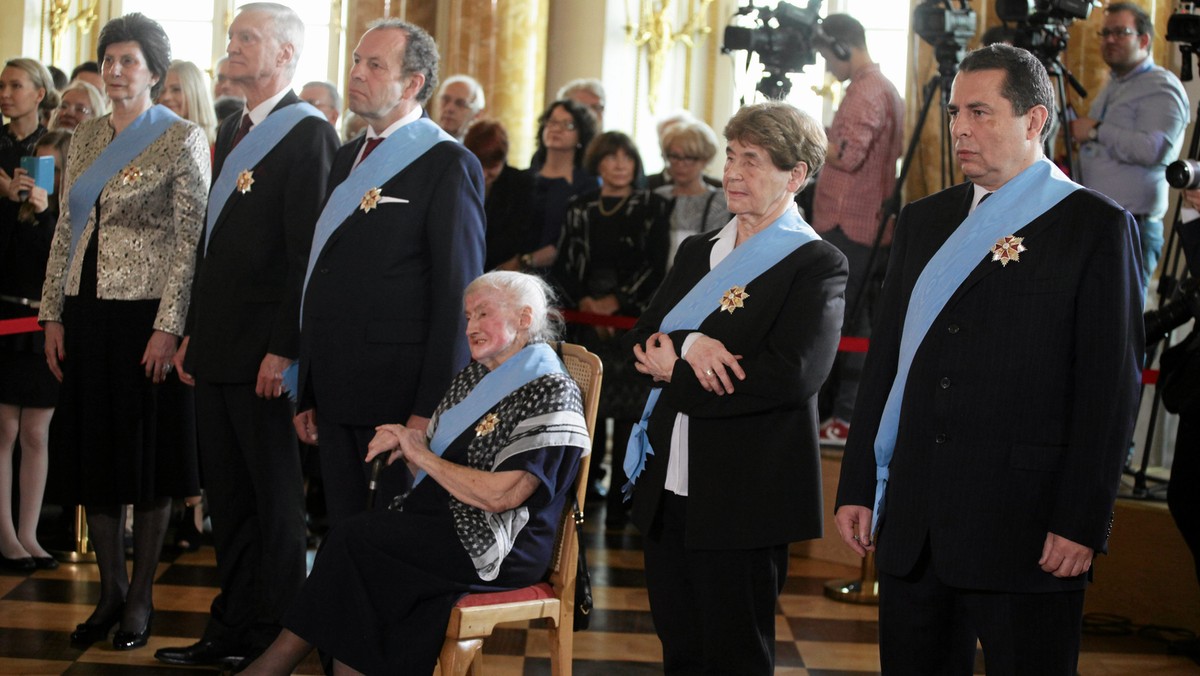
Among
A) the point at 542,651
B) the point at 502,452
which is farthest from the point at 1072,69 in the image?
the point at 502,452

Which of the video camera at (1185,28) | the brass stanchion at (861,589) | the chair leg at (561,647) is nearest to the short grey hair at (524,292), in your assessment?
the chair leg at (561,647)

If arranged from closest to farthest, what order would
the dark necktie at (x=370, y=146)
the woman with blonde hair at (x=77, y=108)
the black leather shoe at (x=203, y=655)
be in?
1. the dark necktie at (x=370, y=146)
2. the black leather shoe at (x=203, y=655)
3. the woman with blonde hair at (x=77, y=108)

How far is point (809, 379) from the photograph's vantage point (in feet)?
9.01

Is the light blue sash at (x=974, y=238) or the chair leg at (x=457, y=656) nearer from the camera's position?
the light blue sash at (x=974, y=238)

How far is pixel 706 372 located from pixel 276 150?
59.4 inches

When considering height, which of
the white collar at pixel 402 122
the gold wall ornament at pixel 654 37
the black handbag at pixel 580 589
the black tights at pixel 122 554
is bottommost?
the black tights at pixel 122 554

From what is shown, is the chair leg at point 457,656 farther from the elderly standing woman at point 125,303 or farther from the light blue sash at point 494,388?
the elderly standing woman at point 125,303

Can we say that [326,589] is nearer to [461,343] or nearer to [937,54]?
[461,343]

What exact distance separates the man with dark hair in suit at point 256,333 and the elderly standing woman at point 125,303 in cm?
17

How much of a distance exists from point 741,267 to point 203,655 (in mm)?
1851

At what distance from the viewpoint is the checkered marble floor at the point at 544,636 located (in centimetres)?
390

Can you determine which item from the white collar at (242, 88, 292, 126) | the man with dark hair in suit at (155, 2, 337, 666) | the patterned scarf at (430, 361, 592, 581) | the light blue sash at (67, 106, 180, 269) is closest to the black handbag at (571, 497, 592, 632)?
the patterned scarf at (430, 361, 592, 581)

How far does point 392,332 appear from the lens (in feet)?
11.3

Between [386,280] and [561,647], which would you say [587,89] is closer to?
[386,280]
